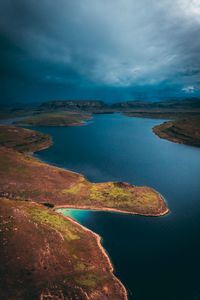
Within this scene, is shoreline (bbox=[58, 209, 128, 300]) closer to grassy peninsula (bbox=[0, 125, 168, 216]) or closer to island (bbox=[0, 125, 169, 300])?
island (bbox=[0, 125, 169, 300])

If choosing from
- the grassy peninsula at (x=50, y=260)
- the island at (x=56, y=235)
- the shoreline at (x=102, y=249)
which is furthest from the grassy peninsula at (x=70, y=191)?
the grassy peninsula at (x=50, y=260)

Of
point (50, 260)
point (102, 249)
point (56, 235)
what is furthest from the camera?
point (56, 235)

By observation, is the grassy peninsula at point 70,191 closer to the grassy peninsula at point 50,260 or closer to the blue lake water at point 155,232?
the blue lake water at point 155,232

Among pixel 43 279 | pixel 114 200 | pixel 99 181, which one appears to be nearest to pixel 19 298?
pixel 43 279

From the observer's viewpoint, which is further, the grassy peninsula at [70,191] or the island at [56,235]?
the grassy peninsula at [70,191]

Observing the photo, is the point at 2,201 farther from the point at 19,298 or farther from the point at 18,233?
the point at 19,298

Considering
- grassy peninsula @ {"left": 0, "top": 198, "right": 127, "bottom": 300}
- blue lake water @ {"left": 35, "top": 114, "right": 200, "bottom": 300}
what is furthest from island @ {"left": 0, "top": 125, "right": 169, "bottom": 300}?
blue lake water @ {"left": 35, "top": 114, "right": 200, "bottom": 300}

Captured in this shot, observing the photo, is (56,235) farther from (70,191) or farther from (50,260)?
(70,191)

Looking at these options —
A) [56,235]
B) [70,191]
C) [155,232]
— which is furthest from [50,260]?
[70,191]

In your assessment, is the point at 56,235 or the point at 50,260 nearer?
the point at 50,260
